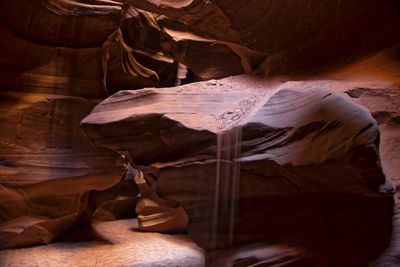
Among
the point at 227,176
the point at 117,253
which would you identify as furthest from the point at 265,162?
the point at 117,253

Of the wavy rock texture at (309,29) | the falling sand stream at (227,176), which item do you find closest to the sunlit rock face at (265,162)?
the falling sand stream at (227,176)

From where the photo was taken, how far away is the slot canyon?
137 inches

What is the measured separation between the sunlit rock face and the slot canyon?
0.01m

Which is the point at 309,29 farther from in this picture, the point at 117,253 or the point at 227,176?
the point at 117,253

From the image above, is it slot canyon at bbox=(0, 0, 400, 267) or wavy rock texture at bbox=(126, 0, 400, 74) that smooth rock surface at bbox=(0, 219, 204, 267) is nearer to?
slot canyon at bbox=(0, 0, 400, 267)

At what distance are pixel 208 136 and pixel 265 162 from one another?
72 cm

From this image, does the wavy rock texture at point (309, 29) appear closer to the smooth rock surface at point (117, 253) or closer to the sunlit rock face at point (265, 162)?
the sunlit rock face at point (265, 162)

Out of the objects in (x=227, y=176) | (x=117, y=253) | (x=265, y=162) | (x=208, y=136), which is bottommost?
(x=117, y=253)

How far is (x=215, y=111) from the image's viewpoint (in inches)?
173

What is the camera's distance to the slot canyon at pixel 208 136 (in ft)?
Answer: 11.5

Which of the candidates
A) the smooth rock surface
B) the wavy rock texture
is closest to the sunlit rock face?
the wavy rock texture

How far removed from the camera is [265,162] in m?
3.62

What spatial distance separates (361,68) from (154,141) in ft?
9.04

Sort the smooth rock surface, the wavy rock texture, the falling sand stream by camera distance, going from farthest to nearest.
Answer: the smooth rock surface
the wavy rock texture
the falling sand stream
